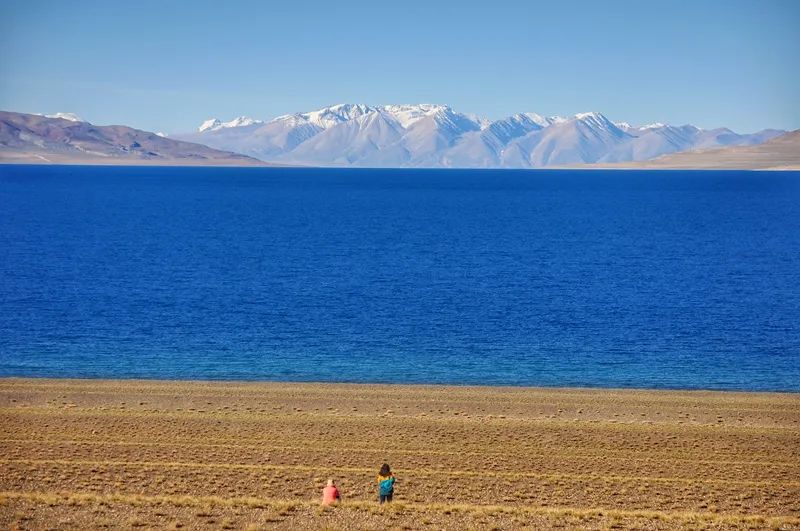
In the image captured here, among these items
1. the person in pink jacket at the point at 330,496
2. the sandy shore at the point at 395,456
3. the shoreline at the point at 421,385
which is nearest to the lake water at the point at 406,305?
the shoreline at the point at 421,385

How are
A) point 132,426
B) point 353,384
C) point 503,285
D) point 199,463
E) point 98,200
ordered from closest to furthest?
1. point 199,463
2. point 132,426
3. point 353,384
4. point 503,285
5. point 98,200

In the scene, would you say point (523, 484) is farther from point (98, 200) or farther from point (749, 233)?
point (98, 200)

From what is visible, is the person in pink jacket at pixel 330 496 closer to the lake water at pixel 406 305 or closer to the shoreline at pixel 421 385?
the shoreline at pixel 421 385

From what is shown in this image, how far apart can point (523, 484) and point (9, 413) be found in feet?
70.5

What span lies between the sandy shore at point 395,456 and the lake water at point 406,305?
523 cm

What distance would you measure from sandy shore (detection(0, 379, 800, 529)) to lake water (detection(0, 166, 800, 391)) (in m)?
5.23

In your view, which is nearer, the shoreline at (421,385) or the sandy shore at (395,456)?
the sandy shore at (395,456)

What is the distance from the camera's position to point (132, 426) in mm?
34281

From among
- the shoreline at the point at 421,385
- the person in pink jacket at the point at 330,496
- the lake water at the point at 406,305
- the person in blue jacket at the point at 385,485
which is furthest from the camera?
the lake water at the point at 406,305

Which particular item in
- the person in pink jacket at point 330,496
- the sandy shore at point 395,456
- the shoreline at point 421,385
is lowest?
the shoreline at point 421,385

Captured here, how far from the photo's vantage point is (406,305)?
6644cm

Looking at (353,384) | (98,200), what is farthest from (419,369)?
(98,200)

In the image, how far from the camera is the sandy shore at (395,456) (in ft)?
79.2

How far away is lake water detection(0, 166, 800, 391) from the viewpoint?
4734 cm
